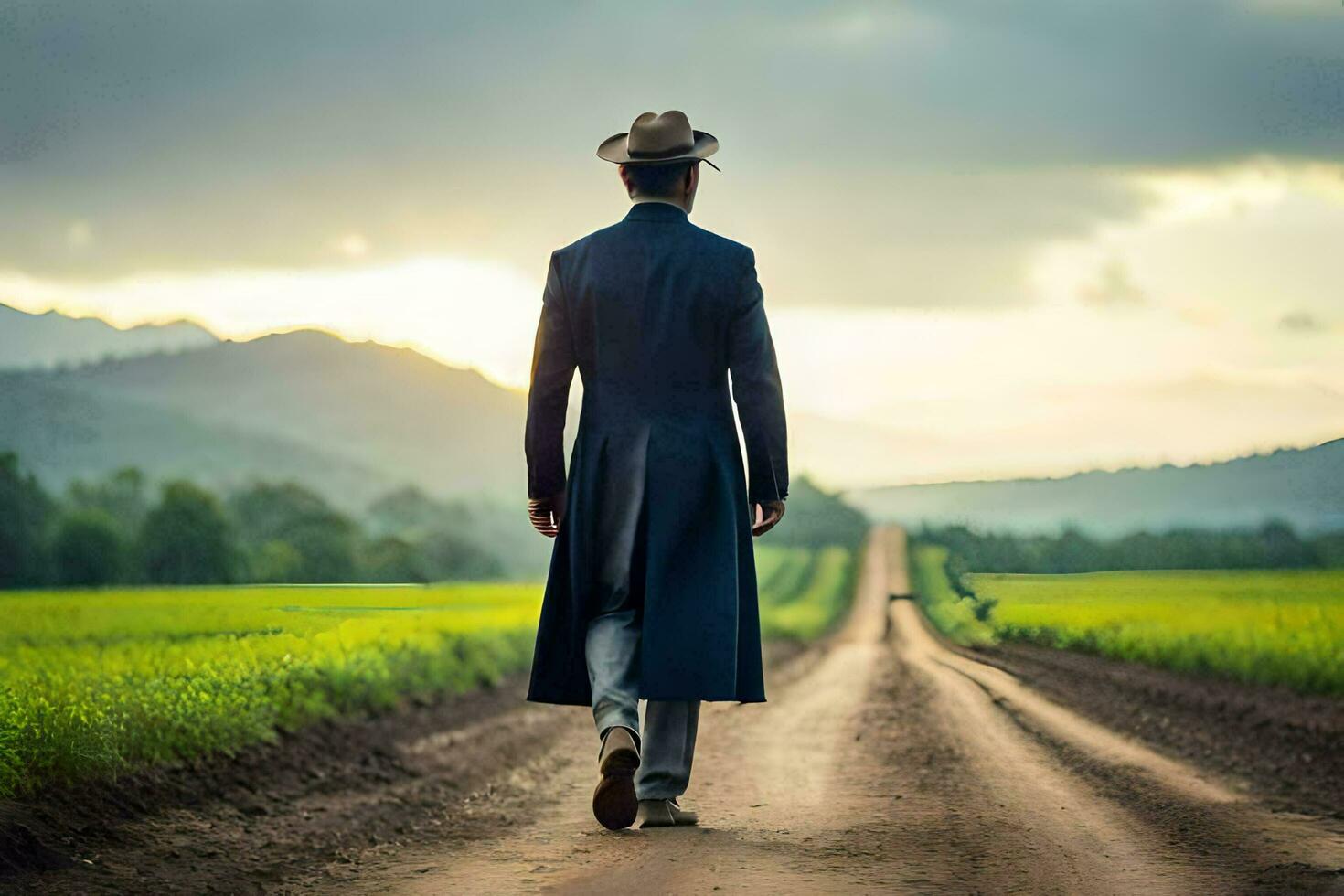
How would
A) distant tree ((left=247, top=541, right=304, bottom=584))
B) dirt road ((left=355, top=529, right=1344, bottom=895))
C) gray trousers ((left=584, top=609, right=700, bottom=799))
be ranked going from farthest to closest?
distant tree ((left=247, top=541, right=304, bottom=584))
gray trousers ((left=584, top=609, right=700, bottom=799))
dirt road ((left=355, top=529, right=1344, bottom=895))

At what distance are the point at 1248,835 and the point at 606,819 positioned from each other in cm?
256

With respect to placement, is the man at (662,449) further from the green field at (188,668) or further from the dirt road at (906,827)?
the green field at (188,668)

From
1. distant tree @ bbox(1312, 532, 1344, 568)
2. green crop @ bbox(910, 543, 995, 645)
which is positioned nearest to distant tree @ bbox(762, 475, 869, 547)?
green crop @ bbox(910, 543, 995, 645)

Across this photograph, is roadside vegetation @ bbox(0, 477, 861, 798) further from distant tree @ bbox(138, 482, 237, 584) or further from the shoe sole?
the shoe sole

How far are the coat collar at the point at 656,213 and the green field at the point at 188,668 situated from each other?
10.1 feet

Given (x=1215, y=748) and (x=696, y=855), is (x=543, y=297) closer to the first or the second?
(x=696, y=855)

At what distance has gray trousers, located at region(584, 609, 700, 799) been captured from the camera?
16.8 feet

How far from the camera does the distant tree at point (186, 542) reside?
888 centimetres

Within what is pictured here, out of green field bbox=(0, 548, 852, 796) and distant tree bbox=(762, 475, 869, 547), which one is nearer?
green field bbox=(0, 548, 852, 796)

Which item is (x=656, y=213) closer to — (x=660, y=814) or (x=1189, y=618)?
(x=660, y=814)

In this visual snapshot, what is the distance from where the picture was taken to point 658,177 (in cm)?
533

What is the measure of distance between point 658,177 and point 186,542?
17.7 feet

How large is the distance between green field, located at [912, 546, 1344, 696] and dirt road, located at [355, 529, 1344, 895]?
161 centimetres

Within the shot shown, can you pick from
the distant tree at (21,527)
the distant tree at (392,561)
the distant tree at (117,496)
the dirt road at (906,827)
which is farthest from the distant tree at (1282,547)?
Result: the distant tree at (21,527)
